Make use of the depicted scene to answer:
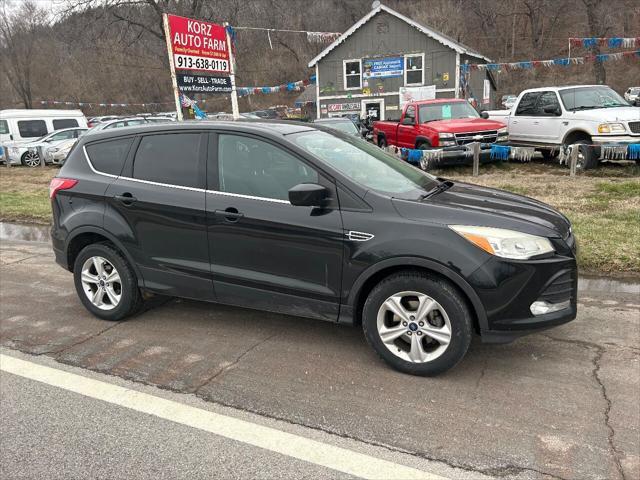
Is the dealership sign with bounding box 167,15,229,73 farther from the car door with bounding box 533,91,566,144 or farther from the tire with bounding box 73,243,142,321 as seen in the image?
the car door with bounding box 533,91,566,144

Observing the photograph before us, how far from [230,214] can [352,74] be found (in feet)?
91.9

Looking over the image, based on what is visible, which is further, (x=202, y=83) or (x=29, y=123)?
(x=29, y=123)

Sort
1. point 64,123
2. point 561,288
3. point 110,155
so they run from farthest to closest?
point 64,123 → point 110,155 → point 561,288

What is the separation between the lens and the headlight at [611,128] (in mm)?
11148

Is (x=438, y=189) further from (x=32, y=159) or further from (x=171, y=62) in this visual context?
(x=32, y=159)

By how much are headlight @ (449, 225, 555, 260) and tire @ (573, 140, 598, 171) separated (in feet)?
29.5

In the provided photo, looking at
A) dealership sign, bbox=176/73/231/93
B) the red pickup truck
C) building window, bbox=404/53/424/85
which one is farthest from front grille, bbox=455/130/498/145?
building window, bbox=404/53/424/85

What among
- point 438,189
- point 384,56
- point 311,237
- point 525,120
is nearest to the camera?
point 311,237

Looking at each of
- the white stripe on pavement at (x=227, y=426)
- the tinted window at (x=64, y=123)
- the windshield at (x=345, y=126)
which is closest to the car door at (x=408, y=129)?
the windshield at (x=345, y=126)

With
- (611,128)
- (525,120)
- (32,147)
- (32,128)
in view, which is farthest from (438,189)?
(32,128)

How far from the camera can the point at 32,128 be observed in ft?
70.5

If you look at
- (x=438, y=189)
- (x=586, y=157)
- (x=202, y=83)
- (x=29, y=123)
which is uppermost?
(x=202, y=83)

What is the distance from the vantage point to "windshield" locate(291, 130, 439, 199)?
12.8 ft

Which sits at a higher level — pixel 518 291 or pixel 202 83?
pixel 202 83
